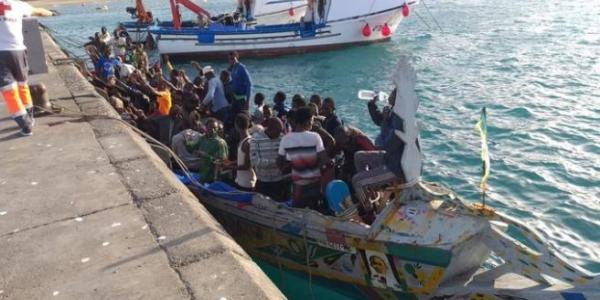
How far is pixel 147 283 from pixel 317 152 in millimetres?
2654

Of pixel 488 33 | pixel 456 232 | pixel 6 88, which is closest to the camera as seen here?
pixel 456 232

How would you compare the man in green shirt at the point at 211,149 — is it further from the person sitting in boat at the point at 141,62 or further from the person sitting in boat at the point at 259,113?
the person sitting in boat at the point at 141,62

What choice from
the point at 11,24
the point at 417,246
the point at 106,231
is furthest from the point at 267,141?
the point at 11,24

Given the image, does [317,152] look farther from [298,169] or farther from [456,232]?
[456,232]

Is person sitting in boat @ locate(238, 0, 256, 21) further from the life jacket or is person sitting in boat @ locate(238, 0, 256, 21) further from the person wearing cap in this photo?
the life jacket

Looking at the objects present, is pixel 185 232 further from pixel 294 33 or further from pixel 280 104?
pixel 294 33

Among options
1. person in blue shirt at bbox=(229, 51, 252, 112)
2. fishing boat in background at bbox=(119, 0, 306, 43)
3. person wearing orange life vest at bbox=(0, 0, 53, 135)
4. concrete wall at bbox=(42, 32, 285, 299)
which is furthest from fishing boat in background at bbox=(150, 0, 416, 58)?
concrete wall at bbox=(42, 32, 285, 299)

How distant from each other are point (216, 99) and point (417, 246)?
6.13 meters

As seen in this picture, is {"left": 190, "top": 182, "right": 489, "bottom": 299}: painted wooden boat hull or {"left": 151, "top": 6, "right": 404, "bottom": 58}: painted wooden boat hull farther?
{"left": 151, "top": 6, "right": 404, "bottom": 58}: painted wooden boat hull

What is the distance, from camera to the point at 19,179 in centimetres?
618

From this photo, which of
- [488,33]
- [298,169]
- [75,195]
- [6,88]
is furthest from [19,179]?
[488,33]

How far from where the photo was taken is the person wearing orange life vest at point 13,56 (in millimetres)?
6840

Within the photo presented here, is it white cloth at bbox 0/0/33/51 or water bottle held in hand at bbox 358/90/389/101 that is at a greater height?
white cloth at bbox 0/0/33/51

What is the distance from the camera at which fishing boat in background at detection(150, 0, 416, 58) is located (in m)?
25.9
